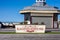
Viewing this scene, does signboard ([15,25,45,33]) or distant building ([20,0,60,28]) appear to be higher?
distant building ([20,0,60,28])

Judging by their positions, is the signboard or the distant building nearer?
the signboard

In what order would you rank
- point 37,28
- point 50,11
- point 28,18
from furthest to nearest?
point 28,18
point 50,11
point 37,28

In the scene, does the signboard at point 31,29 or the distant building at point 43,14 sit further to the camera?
the distant building at point 43,14

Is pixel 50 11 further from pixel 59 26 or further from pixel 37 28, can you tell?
pixel 37 28

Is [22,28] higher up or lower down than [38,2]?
lower down

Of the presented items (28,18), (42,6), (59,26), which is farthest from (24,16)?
(59,26)

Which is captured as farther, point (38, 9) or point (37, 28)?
point (38, 9)

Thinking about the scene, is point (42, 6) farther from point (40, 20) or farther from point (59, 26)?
point (59, 26)

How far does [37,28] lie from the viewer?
33312mm

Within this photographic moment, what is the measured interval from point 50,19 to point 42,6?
4.60 m

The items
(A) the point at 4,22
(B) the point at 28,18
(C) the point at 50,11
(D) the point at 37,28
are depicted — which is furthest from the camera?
(A) the point at 4,22

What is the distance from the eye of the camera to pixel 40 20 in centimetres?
5844

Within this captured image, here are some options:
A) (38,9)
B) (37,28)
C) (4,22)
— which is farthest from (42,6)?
(37,28)

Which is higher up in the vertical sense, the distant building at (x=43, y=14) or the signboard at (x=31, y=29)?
the distant building at (x=43, y=14)
